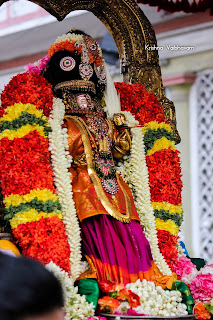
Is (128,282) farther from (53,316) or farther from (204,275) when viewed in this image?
(53,316)

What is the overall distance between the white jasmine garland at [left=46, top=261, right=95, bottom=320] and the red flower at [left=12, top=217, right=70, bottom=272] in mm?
103

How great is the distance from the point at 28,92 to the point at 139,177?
1214 mm

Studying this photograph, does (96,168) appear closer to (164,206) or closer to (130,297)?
(164,206)

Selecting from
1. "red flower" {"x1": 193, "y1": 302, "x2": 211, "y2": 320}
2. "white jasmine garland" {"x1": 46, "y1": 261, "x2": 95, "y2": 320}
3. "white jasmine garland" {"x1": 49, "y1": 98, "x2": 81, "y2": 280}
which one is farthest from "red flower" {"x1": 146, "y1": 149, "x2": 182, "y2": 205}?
"white jasmine garland" {"x1": 46, "y1": 261, "x2": 95, "y2": 320}

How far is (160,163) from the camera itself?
471cm

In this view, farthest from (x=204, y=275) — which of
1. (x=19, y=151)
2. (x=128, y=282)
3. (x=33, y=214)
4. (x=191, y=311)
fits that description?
(x=19, y=151)

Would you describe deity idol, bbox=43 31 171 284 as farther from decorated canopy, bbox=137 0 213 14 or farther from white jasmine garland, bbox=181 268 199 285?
decorated canopy, bbox=137 0 213 14

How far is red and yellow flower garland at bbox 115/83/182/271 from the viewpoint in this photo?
457 centimetres

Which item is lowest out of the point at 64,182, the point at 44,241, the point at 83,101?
the point at 44,241

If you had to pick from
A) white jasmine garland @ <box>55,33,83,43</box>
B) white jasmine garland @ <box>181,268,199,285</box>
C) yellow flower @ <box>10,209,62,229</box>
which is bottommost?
white jasmine garland @ <box>181,268,199,285</box>

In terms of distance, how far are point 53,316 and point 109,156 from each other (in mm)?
3477

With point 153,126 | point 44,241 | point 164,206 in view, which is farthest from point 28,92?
point 164,206

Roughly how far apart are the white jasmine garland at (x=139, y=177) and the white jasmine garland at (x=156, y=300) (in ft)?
1.99

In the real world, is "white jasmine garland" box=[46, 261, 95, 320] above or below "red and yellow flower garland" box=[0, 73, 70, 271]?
below
